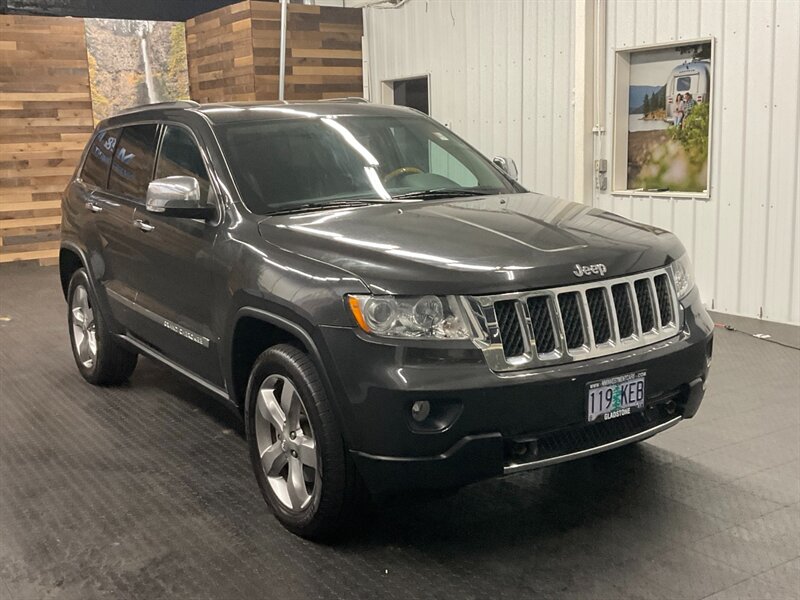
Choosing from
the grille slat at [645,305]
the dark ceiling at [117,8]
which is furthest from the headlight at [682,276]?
the dark ceiling at [117,8]

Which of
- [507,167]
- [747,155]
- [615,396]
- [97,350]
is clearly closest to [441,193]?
[507,167]

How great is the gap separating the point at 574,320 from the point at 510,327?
0.25 meters

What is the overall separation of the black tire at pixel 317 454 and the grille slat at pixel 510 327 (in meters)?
0.61

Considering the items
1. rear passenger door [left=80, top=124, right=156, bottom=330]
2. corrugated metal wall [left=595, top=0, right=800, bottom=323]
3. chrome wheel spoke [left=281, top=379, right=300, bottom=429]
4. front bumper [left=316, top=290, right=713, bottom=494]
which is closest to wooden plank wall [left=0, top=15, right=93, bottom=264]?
rear passenger door [left=80, top=124, right=156, bottom=330]

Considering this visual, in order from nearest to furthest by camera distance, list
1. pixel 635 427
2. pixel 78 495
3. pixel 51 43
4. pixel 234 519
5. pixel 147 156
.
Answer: pixel 635 427 < pixel 234 519 < pixel 78 495 < pixel 147 156 < pixel 51 43

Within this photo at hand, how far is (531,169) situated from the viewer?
8336mm

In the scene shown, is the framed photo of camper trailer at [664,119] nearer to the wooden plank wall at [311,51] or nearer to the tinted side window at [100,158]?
the wooden plank wall at [311,51]

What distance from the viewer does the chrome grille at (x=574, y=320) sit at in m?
2.75

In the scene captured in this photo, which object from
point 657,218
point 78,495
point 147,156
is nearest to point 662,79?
point 657,218

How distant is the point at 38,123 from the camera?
410 inches

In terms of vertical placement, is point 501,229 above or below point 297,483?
above

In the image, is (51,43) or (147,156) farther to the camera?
(51,43)

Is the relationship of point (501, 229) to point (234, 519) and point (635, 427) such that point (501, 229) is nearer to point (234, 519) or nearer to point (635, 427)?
point (635, 427)

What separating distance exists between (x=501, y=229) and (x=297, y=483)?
3.79 feet
